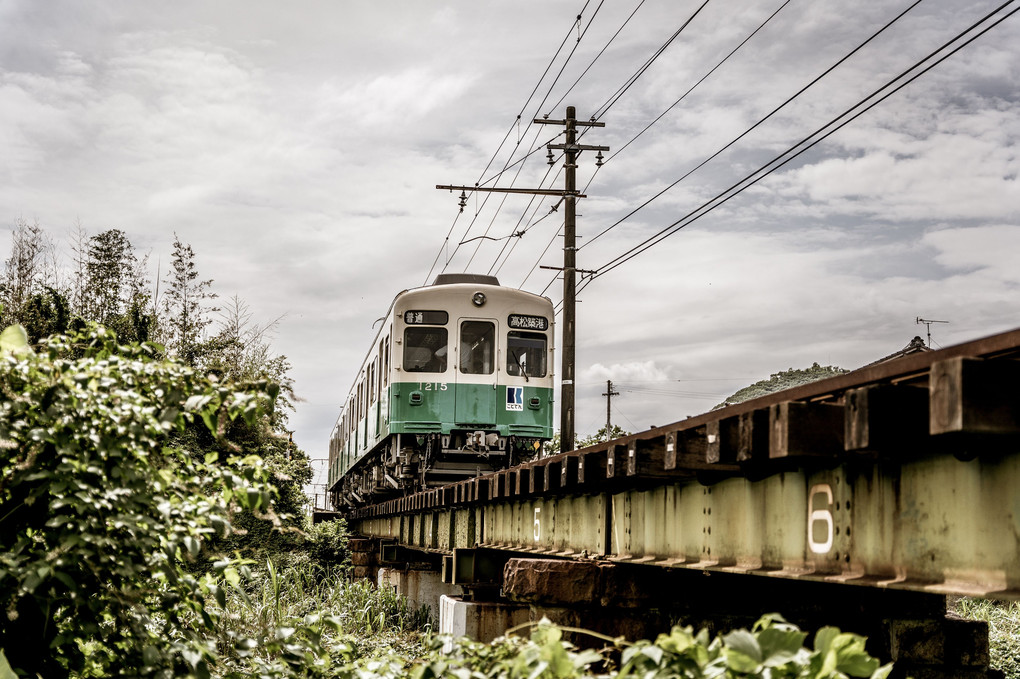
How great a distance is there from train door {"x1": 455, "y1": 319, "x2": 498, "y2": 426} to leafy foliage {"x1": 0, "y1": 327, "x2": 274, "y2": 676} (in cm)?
1307

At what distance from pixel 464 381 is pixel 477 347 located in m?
0.66

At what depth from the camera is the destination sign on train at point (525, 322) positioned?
18750mm

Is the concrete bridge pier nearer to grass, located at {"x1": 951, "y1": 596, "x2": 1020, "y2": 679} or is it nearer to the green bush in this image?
grass, located at {"x1": 951, "y1": 596, "x2": 1020, "y2": 679}

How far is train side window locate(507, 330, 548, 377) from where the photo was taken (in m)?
18.7

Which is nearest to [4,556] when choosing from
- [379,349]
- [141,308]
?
[379,349]

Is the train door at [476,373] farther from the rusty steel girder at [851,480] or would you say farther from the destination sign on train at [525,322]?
the rusty steel girder at [851,480]

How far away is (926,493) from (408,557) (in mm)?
18899

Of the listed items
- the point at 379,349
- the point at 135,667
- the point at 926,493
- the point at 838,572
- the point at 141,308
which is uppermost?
the point at 141,308

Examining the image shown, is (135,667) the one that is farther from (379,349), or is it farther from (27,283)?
(27,283)

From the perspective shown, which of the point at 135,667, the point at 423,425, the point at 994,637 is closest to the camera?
the point at 135,667

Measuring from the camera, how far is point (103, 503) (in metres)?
4.24

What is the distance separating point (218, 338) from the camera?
33.2m

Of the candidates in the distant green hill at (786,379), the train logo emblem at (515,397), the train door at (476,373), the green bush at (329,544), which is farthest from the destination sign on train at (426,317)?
the distant green hill at (786,379)

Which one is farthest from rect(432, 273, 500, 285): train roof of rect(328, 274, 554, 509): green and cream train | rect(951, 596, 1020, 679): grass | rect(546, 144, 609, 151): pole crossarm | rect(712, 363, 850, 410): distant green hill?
rect(712, 363, 850, 410): distant green hill
